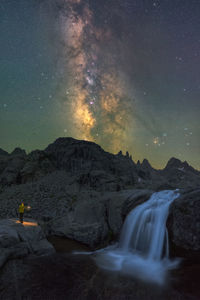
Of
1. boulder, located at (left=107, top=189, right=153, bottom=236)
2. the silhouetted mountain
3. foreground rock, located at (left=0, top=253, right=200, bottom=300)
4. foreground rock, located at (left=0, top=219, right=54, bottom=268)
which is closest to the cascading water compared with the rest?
boulder, located at (left=107, top=189, right=153, bottom=236)

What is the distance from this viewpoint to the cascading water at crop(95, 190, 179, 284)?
35.3 ft

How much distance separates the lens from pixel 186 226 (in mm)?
12117

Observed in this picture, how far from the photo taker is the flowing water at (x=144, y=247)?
10.6m

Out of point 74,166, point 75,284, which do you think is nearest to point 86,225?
point 75,284

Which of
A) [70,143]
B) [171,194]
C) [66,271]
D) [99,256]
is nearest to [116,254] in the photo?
[99,256]

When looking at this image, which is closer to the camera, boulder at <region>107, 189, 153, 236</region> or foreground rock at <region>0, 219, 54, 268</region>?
foreground rock at <region>0, 219, 54, 268</region>

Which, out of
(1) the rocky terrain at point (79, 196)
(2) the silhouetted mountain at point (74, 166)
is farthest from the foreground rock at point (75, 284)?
(2) the silhouetted mountain at point (74, 166)

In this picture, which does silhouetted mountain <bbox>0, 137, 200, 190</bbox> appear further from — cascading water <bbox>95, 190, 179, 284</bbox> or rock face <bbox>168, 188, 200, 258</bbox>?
rock face <bbox>168, 188, 200, 258</bbox>

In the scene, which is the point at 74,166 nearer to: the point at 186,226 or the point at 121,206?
the point at 121,206

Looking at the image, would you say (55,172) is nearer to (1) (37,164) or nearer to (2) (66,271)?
(1) (37,164)

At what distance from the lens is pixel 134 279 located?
9.23 meters

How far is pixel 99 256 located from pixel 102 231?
354 cm

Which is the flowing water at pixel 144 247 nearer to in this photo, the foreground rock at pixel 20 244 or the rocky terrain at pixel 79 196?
the rocky terrain at pixel 79 196

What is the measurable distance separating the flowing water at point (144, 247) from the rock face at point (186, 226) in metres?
0.77
